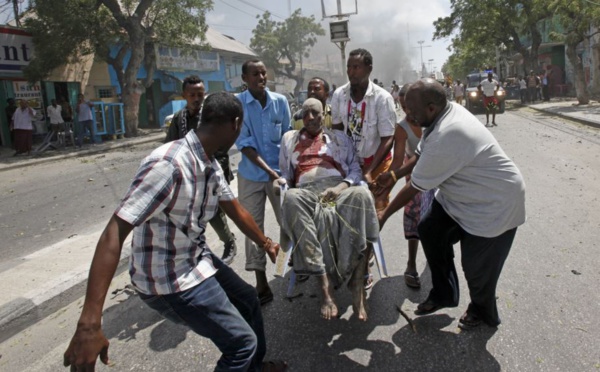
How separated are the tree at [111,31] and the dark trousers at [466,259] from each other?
634 inches

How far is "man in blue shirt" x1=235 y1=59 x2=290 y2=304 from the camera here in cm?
375

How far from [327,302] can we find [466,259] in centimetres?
91

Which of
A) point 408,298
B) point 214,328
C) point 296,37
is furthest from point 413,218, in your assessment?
point 296,37

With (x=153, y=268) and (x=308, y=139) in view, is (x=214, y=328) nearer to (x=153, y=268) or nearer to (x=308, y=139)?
(x=153, y=268)

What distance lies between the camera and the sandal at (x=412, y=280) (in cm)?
371

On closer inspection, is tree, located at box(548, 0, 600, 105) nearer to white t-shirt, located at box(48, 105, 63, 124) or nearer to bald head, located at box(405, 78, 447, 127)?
bald head, located at box(405, 78, 447, 127)

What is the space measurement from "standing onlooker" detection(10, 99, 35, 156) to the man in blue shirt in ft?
42.8

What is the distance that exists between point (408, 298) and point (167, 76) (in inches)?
929

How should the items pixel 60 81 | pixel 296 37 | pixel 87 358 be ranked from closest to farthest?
pixel 87 358 < pixel 60 81 < pixel 296 37

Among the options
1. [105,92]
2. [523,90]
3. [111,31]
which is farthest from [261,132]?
[523,90]

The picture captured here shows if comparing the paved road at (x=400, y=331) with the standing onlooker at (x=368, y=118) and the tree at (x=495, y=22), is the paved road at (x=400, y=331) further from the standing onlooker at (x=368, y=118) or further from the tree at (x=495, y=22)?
the tree at (x=495, y=22)

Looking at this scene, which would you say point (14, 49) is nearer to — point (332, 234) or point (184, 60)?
point (184, 60)

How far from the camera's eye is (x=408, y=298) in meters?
3.55

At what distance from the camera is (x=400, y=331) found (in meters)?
3.06
